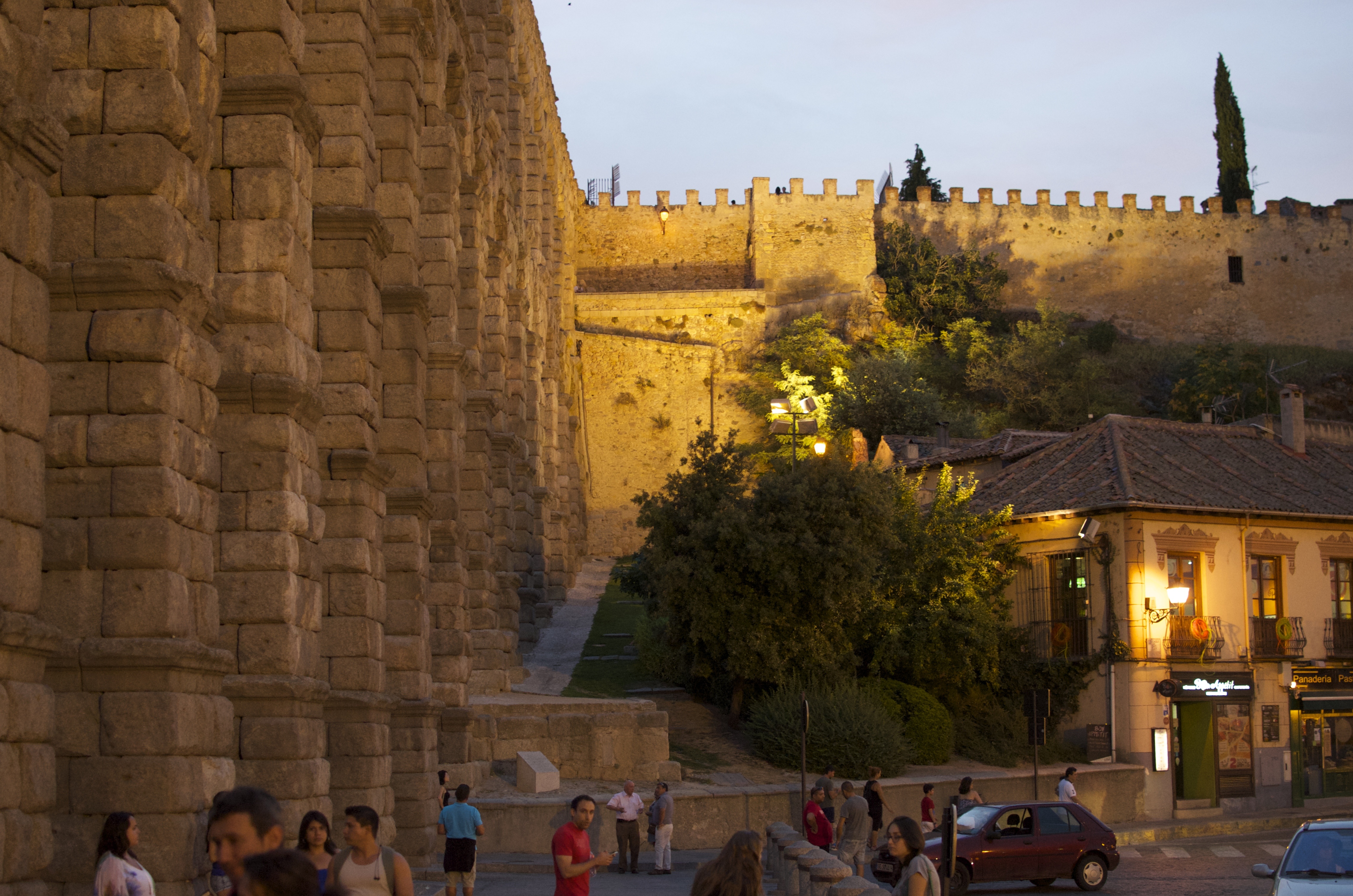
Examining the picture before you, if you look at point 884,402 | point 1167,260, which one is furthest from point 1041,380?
point 1167,260

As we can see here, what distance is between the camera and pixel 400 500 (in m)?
15.5

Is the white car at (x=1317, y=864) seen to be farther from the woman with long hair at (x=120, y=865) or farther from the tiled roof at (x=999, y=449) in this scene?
the tiled roof at (x=999, y=449)

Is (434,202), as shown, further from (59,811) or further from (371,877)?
(371,877)

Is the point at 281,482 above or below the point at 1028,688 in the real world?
above

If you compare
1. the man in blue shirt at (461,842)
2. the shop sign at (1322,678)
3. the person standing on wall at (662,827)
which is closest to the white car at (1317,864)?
the man in blue shirt at (461,842)

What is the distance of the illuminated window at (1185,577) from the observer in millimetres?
29141

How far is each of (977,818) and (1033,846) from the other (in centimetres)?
70

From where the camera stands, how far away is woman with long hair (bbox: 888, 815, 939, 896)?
7340 millimetres

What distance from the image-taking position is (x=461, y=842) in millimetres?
12664

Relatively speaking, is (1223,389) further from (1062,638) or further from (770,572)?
(770,572)

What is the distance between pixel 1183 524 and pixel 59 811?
25.4m

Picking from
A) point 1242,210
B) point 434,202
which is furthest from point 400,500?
point 1242,210

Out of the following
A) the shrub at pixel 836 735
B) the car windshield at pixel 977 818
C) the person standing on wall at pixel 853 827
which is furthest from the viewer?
the shrub at pixel 836 735

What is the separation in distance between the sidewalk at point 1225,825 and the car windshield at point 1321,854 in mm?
13009
